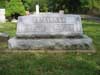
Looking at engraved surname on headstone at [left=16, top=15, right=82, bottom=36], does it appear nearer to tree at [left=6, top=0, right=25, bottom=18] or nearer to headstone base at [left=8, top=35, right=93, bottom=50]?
headstone base at [left=8, top=35, right=93, bottom=50]

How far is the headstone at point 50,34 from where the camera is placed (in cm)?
1007

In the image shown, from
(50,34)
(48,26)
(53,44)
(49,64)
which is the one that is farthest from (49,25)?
(49,64)

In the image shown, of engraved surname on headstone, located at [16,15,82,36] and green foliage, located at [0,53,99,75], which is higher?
engraved surname on headstone, located at [16,15,82,36]

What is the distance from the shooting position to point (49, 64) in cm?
799

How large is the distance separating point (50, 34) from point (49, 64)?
2.47 m

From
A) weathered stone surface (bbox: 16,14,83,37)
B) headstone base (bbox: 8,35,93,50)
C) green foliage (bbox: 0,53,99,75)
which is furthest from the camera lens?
weathered stone surface (bbox: 16,14,83,37)

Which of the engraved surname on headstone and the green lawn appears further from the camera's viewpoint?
the engraved surname on headstone

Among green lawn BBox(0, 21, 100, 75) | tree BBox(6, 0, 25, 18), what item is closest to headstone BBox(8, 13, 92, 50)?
green lawn BBox(0, 21, 100, 75)

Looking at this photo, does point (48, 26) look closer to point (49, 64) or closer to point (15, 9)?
point (49, 64)

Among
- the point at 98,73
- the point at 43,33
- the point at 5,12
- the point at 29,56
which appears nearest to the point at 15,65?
the point at 29,56

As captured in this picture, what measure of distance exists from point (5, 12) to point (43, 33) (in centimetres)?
2084

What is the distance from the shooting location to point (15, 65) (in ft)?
26.0

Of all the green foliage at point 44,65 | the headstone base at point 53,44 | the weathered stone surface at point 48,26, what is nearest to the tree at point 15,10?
the weathered stone surface at point 48,26

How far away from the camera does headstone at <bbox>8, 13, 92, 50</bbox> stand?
10070 mm
